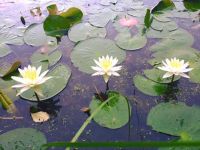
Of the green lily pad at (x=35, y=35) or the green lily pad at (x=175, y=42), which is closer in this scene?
the green lily pad at (x=175, y=42)

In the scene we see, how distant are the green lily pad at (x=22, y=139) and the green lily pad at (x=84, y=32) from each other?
835 mm

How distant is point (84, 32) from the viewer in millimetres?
2006

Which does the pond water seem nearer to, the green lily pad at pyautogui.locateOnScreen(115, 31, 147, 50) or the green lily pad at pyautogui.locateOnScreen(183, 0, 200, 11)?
the green lily pad at pyautogui.locateOnScreen(115, 31, 147, 50)

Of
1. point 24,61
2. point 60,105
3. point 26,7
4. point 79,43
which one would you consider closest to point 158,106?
point 60,105

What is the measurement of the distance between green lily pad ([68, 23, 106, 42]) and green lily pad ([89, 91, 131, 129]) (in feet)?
2.21

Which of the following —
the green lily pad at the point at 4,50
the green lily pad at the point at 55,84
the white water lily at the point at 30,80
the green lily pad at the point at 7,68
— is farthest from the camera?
the green lily pad at the point at 4,50

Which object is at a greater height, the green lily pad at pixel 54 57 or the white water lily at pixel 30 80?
the white water lily at pixel 30 80

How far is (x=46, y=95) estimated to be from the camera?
1483 mm

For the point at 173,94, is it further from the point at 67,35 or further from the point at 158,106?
the point at 67,35

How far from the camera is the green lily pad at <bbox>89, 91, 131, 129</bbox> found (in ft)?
4.17

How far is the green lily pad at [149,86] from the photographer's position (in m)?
1.44

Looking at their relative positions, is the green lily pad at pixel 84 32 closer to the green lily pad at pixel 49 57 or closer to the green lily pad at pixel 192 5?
the green lily pad at pixel 49 57

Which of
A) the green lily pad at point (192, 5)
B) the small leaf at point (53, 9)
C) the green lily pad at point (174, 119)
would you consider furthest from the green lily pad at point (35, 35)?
the green lily pad at point (192, 5)

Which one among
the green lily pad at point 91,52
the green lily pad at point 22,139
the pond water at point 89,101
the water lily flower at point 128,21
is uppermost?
the water lily flower at point 128,21
